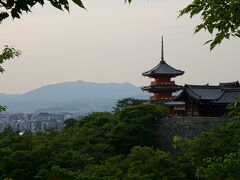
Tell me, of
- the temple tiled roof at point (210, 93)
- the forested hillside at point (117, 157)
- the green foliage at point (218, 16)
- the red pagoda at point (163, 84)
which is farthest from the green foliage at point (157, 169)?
the red pagoda at point (163, 84)

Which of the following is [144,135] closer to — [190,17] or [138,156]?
[138,156]

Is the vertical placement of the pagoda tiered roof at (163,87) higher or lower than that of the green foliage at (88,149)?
higher

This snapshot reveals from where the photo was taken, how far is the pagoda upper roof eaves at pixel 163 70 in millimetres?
43688

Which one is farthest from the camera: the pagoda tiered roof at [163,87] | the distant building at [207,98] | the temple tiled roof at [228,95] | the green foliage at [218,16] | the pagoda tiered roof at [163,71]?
the pagoda tiered roof at [163,71]

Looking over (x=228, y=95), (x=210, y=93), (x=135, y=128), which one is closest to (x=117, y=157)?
(x=135, y=128)

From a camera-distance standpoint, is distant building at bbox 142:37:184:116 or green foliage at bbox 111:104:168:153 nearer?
green foliage at bbox 111:104:168:153

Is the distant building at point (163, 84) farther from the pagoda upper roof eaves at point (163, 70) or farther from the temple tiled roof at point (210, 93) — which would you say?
the temple tiled roof at point (210, 93)

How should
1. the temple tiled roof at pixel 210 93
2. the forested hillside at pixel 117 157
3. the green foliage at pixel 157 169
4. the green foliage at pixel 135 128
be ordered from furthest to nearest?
the temple tiled roof at pixel 210 93, the green foliage at pixel 135 128, the green foliage at pixel 157 169, the forested hillside at pixel 117 157

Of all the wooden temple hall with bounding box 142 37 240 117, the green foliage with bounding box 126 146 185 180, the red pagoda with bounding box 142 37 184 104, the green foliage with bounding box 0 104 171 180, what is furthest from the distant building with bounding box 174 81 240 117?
the green foliage with bounding box 126 146 185 180

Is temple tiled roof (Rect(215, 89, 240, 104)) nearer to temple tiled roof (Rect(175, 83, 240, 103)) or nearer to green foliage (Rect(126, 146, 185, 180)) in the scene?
temple tiled roof (Rect(175, 83, 240, 103))

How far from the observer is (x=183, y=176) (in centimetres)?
1955

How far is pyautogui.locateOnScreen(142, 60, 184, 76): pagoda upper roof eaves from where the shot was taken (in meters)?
43.7

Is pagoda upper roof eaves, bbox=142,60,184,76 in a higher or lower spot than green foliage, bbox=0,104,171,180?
higher

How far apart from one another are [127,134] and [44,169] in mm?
9918
